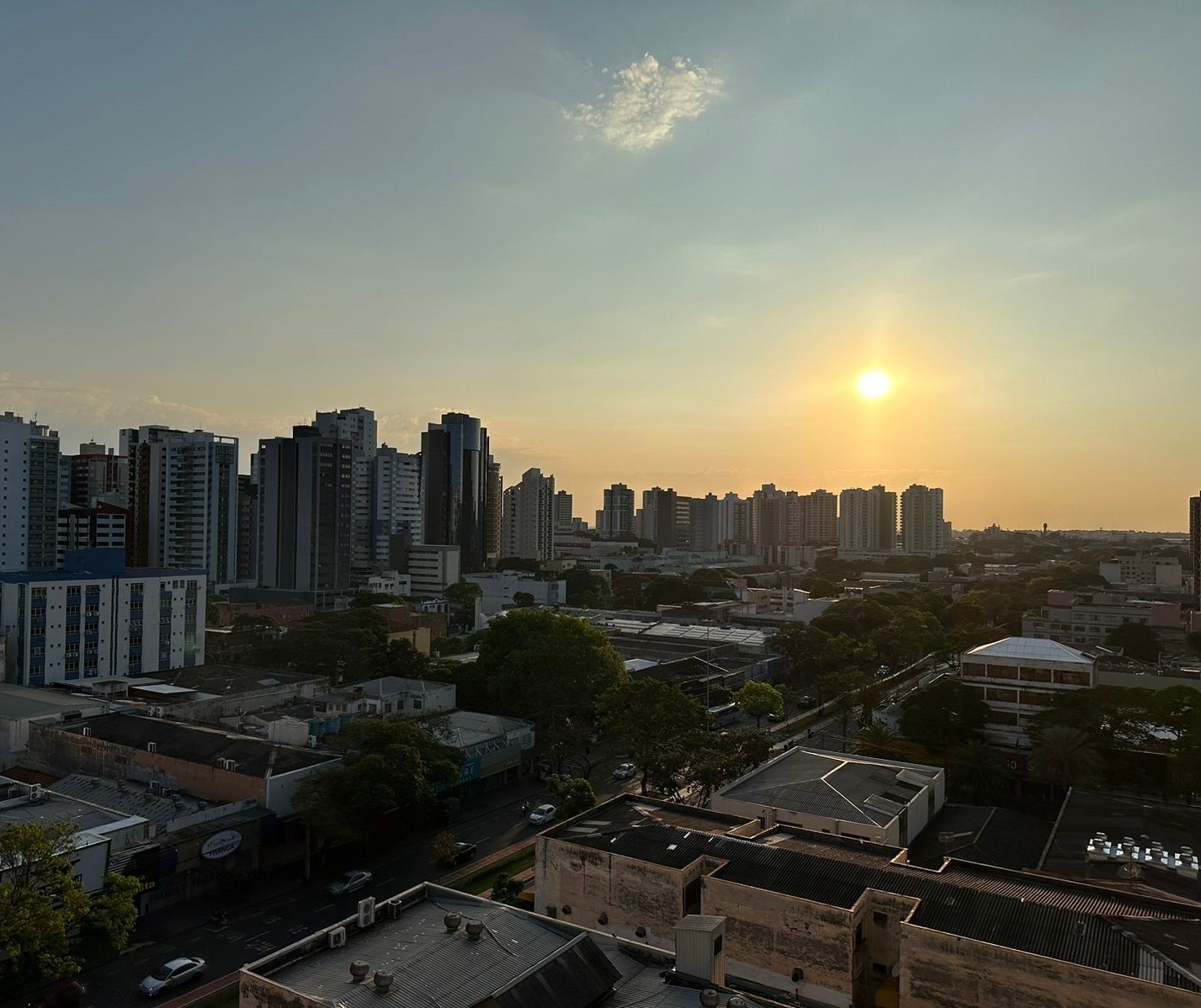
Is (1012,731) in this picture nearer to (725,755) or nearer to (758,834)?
(725,755)

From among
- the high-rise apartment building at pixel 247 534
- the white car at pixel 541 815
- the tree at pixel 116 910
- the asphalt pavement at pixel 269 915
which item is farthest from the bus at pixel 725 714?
the high-rise apartment building at pixel 247 534

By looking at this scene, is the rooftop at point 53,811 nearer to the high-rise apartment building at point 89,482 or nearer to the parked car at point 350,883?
the parked car at point 350,883

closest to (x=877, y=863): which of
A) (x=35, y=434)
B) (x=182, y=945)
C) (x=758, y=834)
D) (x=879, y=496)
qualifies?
(x=758, y=834)

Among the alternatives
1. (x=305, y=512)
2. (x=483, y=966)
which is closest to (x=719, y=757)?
(x=483, y=966)

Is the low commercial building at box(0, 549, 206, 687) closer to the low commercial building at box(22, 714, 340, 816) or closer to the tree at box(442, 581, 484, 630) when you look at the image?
the low commercial building at box(22, 714, 340, 816)

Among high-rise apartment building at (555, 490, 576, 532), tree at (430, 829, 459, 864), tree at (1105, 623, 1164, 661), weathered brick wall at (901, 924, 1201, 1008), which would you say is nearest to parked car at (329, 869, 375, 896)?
tree at (430, 829, 459, 864)

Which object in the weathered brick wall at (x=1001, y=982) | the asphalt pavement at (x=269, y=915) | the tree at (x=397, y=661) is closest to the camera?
the weathered brick wall at (x=1001, y=982)
